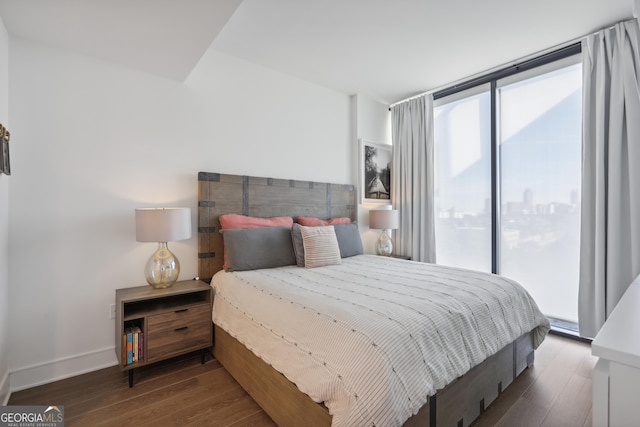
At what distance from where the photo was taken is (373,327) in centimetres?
129

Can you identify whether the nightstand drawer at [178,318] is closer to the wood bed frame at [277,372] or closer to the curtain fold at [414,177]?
the wood bed frame at [277,372]

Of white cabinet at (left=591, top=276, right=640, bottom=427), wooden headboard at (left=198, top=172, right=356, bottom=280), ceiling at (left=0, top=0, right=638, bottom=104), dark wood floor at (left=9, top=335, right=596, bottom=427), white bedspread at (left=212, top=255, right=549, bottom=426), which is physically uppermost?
ceiling at (left=0, top=0, right=638, bottom=104)

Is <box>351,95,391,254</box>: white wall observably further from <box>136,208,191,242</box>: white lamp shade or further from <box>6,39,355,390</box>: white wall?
<box>136,208,191,242</box>: white lamp shade

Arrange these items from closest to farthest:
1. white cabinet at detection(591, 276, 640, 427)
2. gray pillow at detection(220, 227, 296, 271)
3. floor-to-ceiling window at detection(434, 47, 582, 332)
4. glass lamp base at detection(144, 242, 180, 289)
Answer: white cabinet at detection(591, 276, 640, 427), glass lamp base at detection(144, 242, 180, 289), gray pillow at detection(220, 227, 296, 271), floor-to-ceiling window at detection(434, 47, 582, 332)

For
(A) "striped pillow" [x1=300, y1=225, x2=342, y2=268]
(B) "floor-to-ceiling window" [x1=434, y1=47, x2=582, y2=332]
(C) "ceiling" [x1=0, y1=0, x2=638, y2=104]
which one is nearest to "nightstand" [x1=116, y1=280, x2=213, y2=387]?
(A) "striped pillow" [x1=300, y1=225, x2=342, y2=268]

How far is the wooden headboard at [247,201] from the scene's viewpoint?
271 cm

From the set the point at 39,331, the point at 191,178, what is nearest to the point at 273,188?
the point at 191,178

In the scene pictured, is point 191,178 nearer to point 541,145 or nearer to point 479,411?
point 479,411

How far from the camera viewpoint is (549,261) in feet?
9.87

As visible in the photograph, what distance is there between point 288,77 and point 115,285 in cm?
277

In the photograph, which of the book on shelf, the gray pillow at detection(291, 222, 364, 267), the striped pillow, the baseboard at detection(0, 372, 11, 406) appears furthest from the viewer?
the gray pillow at detection(291, 222, 364, 267)

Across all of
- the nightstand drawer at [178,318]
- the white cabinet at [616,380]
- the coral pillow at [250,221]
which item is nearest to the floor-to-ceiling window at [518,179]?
the coral pillow at [250,221]

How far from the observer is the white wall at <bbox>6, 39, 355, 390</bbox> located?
2.07m

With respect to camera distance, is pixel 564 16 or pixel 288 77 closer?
pixel 564 16
